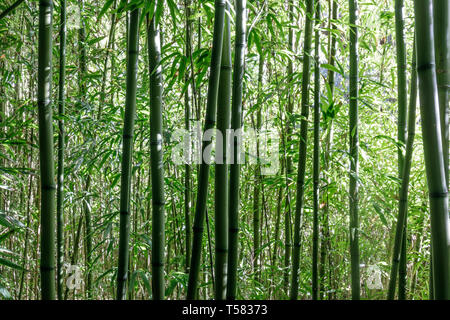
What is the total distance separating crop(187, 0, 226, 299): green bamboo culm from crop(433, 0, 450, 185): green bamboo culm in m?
0.60

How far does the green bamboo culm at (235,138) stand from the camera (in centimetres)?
151

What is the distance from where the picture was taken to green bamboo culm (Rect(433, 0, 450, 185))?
117cm

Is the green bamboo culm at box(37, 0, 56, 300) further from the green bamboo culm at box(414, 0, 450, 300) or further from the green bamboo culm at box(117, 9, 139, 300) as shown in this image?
the green bamboo culm at box(414, 0, 450, 300)

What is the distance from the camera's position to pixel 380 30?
10.3ft

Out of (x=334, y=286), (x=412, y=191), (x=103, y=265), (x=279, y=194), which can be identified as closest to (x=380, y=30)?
(x=412, y=191)

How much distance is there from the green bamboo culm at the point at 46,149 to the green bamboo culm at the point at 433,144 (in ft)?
3.44

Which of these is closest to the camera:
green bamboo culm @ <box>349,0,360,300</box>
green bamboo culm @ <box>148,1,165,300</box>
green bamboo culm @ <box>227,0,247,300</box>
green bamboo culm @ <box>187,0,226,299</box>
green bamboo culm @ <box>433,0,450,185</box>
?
green bamboo culm @ <box>433,0,450,185</box>

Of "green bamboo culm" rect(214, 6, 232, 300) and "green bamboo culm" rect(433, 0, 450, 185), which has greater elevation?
"green bamboo culm" rect(433, 0, 450, 185)

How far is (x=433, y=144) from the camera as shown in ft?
3.48

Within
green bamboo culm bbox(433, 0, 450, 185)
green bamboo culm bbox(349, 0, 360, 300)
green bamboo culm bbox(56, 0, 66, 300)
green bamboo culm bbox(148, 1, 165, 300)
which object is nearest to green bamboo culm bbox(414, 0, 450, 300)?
green bamboo culm bbox(433, 0, 450, 185)

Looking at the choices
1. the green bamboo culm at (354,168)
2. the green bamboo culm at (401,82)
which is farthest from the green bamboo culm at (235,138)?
the green bamboo culm at (401,82)

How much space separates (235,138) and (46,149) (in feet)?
1.95

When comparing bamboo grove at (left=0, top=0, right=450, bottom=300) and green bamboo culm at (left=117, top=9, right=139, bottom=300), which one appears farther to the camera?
green bamboo culm at (left=117, top=9, right=139, bottom=300)

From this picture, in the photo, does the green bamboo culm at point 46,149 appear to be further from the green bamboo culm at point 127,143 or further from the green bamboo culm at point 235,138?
the green bamboo culm at point 235,138
